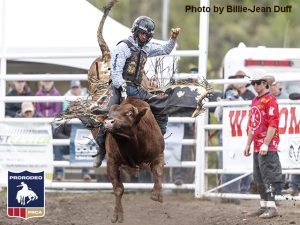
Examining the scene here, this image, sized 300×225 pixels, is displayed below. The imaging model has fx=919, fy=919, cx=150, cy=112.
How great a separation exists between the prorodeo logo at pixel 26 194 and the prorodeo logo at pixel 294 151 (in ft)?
11.0

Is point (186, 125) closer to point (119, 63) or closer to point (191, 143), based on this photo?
point (191, 143)

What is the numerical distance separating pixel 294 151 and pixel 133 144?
9.90ft

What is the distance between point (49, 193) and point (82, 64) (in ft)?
7.61

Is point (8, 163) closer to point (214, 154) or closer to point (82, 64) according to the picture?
point (82, 64)

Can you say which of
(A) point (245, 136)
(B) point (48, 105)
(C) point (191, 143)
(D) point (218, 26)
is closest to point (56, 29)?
(B) point (48, 105)

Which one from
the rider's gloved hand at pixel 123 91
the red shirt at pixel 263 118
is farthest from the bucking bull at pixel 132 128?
the red shirt at pixel 263 118

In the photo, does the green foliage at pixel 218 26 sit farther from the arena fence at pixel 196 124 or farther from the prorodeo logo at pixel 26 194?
the prorodeo logo at pixel 26 194

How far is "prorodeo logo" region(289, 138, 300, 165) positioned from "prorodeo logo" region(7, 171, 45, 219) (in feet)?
11.0

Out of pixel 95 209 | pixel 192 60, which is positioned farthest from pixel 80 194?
pixel 192 60

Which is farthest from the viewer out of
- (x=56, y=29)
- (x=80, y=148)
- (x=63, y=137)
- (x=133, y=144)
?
(x=56, y=29)

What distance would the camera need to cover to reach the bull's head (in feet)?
29.9

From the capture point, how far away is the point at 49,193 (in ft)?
44.4

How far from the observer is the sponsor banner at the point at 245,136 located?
1188 centimetres

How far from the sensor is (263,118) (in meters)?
10.8
